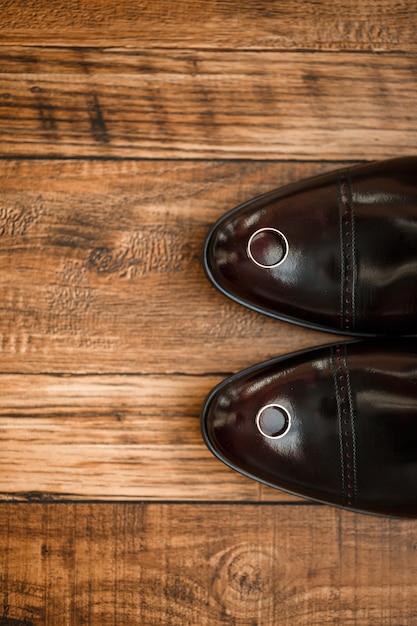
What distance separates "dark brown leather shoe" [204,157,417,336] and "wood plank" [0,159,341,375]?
0.07 meters

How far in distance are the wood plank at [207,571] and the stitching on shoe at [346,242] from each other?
1.07 ft

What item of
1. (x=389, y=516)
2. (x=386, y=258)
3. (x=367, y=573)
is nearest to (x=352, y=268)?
(x=386, y=258)

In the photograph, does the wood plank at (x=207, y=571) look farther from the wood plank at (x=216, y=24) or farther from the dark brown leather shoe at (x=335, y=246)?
the wood plank at (x=216, y=24)

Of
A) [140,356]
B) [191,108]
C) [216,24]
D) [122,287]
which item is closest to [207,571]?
[140,356]

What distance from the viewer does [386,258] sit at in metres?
0.77

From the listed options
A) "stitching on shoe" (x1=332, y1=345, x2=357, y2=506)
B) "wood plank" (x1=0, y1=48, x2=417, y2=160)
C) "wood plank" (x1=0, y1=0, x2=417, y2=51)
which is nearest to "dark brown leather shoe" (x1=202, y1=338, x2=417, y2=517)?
"stitching on shoe" (x1=332, y1=345, x2=357, y2=506)

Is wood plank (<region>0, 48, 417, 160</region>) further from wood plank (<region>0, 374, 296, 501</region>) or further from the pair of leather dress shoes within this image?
wood plank (<region>0, 374, 296, 501</region>)

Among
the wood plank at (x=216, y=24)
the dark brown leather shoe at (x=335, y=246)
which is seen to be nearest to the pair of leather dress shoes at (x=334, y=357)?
the dark brown leather shoe at (x=335, y=246)

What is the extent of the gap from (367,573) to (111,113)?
2.61ft

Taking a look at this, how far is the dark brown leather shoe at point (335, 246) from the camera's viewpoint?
2.52 feet

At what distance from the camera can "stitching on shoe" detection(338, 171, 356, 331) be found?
0.78 metres

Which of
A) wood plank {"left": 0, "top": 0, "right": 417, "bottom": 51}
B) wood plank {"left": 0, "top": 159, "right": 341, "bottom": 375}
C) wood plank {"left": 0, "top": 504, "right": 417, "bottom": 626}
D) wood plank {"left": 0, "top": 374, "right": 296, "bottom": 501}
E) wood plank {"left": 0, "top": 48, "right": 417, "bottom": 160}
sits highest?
wood plank {"left": 0, "top": 0, "right": 417, "bottom": 51}

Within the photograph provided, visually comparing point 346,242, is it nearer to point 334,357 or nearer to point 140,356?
point 334,357

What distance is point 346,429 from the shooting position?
0.78 m
